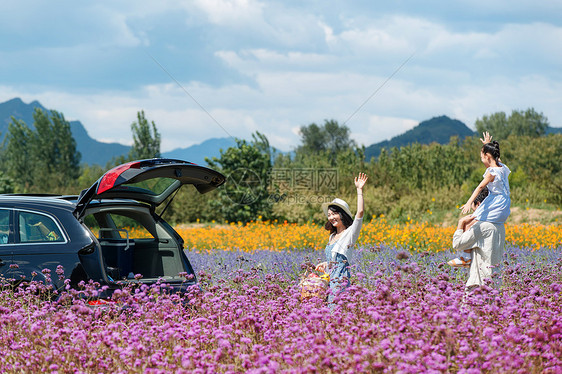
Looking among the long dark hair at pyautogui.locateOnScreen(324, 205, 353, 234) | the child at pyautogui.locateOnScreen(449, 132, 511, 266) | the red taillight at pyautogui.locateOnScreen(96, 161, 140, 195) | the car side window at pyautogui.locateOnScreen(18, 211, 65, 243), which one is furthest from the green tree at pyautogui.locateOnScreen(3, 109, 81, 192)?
the child at pyautogui.locateOnScreen(449, 132, 511, 266)

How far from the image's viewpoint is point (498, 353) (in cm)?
309

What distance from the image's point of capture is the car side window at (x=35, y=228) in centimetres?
536

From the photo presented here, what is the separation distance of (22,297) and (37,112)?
49611 millimetres

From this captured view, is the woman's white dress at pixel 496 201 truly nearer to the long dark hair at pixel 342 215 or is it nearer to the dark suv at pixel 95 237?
the long dark hair at pixel 342 215

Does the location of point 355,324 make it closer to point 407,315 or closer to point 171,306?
point 407,315

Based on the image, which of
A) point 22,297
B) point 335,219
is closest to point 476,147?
point 335,219

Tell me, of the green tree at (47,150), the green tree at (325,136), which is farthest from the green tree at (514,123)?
the green tree at (47,150)

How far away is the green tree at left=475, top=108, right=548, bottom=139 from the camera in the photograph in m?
79.8

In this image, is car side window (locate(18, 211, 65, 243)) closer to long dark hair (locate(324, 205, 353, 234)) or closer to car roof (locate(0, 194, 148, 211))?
car roof (locate(0, 194, 148, 211))

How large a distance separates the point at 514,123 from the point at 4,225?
84846 mm

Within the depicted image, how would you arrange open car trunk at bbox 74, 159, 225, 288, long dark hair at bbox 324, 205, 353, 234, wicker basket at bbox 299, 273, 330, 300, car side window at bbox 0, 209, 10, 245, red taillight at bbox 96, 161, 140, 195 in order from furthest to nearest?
long dark hair at bbox 324, 205, 353, 234
open car trunk at bbox 74, 159, 225, 288
car side window at bbox 0, 209, 10, 245
wicker basket at bbox 299, 273, 330, 300
red taillight at bbox 96, 161, 140, 195

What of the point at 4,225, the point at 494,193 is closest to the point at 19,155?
the point at 4,225

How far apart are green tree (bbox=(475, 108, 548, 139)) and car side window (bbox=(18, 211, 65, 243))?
7873 centimetres

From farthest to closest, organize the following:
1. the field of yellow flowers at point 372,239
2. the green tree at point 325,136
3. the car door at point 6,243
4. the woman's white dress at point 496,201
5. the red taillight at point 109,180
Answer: the green tree at point 325,136, the field of yellow flowers at point 372,239, the woman's white dress at point 496,201, the car door at point 6,243, the red taillight at point 109,180
